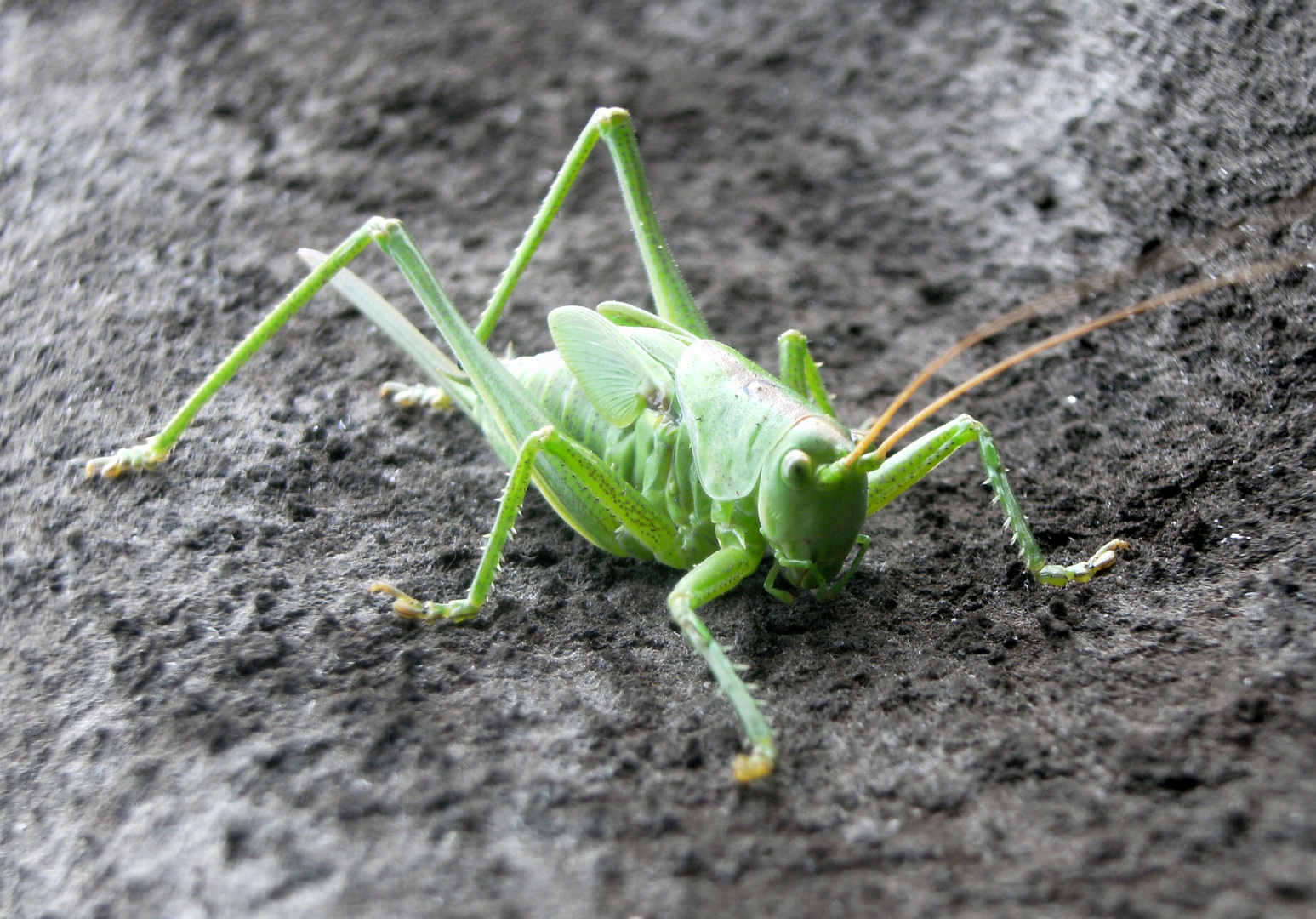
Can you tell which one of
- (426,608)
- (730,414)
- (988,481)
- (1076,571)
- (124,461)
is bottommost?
(1076,571)

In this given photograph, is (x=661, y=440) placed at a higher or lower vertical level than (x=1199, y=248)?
higher

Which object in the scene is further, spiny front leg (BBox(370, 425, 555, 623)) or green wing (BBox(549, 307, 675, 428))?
green wing (BBox(549, 307, 675, 428))

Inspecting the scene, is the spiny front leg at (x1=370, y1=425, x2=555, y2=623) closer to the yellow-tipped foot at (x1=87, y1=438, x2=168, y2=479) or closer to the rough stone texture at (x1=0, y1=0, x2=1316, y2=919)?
the rough stone texture at (x1=0, y1=0, x2=1316, y2=919)

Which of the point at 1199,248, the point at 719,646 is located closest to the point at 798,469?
the point at 719,646

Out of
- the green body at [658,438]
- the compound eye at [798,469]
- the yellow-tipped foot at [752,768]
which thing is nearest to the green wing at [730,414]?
the green body at [658,438]

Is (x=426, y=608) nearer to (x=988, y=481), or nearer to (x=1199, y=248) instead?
(x=988, y=481)

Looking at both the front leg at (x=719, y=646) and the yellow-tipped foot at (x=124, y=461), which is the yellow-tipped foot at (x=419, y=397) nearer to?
the yellow-tipped foot at (x=124, y=461)

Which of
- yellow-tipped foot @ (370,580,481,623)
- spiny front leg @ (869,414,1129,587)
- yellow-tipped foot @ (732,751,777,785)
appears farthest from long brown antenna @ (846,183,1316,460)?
yellow-tipped foot @ (370,580,481,623)
